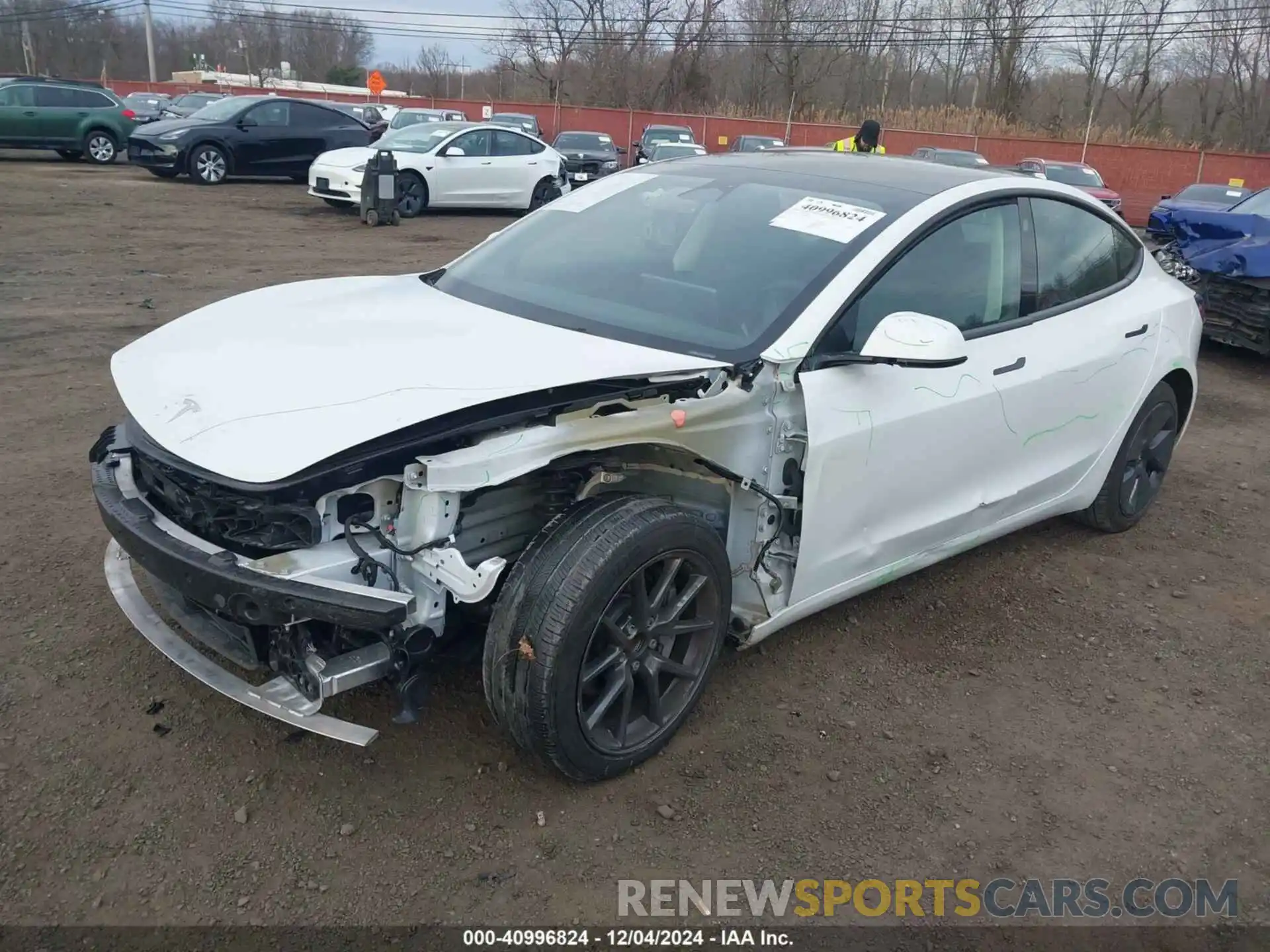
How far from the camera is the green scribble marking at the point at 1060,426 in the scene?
3.83 meters

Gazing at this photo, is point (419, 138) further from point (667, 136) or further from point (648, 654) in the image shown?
point (648, 654)

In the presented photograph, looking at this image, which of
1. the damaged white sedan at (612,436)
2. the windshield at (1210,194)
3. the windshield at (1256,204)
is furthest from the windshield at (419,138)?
the damaged white sedan at (612,436)

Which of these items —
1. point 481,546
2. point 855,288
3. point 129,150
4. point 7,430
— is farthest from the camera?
point 129,150

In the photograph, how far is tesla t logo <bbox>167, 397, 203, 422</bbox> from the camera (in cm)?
A: 263

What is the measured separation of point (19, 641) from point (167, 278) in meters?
7.05

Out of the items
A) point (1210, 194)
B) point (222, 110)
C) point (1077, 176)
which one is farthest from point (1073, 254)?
point (1077, 176)

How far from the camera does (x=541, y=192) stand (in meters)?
17.1

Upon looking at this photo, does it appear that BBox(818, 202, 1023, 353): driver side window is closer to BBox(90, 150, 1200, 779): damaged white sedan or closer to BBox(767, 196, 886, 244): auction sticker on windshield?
BBox(90, 150, 1200, 779): damaged white sedan

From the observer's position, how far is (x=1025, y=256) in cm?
383

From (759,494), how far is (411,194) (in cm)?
1367

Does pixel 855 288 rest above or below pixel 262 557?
above

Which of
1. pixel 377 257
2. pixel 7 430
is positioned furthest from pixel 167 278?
pixel 7 430

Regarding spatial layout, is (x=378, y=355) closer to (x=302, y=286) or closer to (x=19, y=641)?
(x=302, y=286)

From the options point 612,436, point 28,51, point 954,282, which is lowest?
point 612,436
